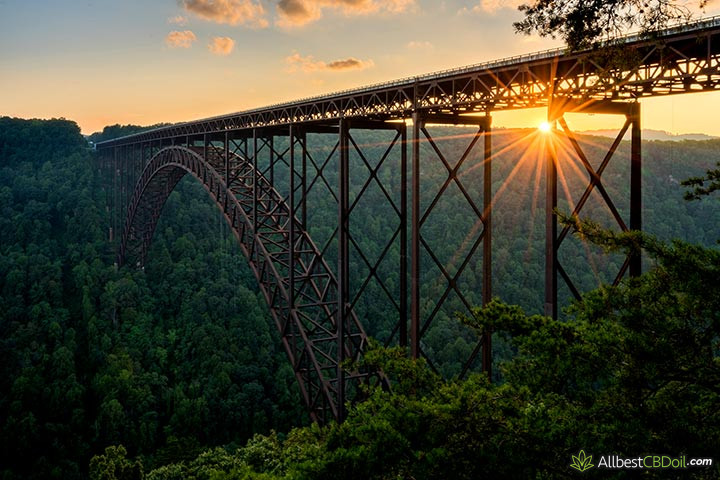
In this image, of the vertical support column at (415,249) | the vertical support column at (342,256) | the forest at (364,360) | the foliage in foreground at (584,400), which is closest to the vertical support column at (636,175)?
the forest at (364,360)

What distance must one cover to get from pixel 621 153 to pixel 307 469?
87.0 metres

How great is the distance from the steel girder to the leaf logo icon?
7.82m

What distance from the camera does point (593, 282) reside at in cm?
5509

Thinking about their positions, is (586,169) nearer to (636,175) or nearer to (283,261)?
(636,175)

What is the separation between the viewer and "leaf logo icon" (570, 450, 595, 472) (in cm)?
622

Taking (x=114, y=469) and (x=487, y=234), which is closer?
(x=487, y=234)

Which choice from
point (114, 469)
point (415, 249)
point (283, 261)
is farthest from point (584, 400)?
point (114, 469)

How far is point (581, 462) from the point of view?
626 cm

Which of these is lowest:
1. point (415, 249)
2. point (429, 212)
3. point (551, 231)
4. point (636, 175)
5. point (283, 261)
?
point (283, 261)

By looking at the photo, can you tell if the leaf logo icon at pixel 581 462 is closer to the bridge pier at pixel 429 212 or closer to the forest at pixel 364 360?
the forest at pixel 364 360

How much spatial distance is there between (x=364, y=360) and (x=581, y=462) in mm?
4551

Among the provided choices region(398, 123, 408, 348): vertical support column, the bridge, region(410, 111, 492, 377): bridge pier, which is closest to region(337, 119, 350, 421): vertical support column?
the bridge

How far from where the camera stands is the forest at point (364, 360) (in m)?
6.47

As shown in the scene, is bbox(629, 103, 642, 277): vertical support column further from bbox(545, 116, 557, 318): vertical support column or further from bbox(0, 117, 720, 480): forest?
bbox(545, 116, 557, 318): vertical support column
